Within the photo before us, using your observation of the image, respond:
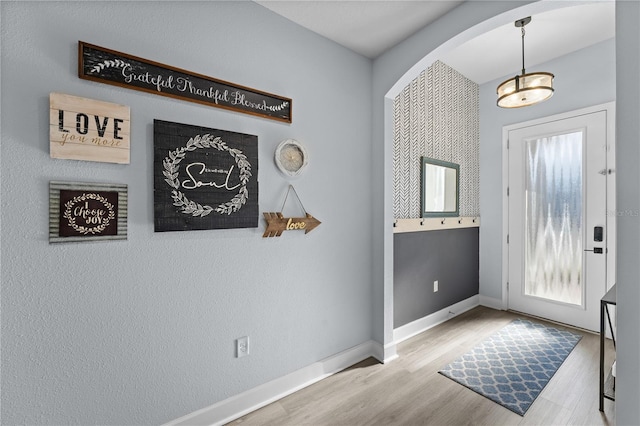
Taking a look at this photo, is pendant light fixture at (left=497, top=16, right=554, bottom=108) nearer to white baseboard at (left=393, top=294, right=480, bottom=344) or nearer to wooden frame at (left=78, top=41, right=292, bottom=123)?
wooden frame at (left=78, top=41, right=292, bottom=123)

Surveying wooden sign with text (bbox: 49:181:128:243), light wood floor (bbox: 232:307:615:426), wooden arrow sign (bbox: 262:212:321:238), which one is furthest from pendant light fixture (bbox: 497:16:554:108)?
wooden sign with text (bbox: 49:181:128:243)

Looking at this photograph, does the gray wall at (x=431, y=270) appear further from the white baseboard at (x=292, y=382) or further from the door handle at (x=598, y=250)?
the door handle at (x=598, y=250)

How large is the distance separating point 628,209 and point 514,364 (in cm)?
219

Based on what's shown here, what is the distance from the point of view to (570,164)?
9.84 ft

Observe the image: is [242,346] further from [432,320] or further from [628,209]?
[432,320]

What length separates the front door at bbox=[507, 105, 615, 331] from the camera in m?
2.83

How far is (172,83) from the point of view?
61.2 inches

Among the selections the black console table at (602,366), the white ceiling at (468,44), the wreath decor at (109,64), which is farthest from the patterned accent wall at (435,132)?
the wreath decor at (109,64)

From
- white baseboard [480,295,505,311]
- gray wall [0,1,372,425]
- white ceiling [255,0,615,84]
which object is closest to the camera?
gray wall [0,1,372,425]

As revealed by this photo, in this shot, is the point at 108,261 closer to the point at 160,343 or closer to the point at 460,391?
the point at 160,343

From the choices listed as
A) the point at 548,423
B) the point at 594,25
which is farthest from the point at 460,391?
the point at 594,25

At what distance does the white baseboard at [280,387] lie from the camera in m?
1.66

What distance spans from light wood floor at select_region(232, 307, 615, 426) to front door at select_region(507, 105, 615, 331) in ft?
2.27

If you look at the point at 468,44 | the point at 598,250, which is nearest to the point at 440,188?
the point at 468,44
